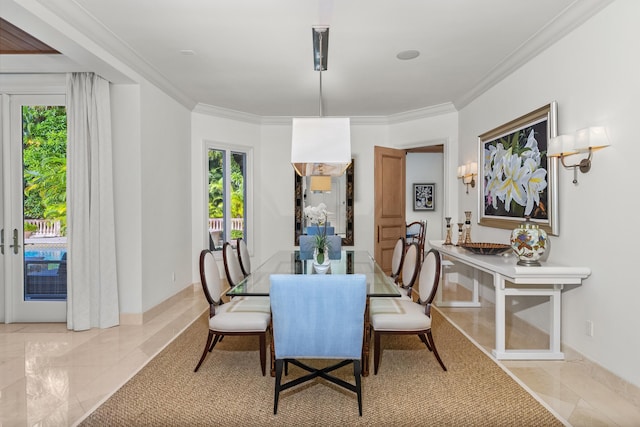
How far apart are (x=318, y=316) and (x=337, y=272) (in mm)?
968

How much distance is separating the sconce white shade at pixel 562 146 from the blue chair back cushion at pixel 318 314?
1879 millimetres

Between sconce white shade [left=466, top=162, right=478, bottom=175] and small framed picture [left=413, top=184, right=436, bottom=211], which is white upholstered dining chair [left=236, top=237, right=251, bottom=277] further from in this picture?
small framed picture [left=413, top=184, right=436, bottom=211]

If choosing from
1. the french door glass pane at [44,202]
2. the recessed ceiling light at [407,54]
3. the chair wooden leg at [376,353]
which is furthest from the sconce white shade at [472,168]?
the french door glass pane at [44,202]

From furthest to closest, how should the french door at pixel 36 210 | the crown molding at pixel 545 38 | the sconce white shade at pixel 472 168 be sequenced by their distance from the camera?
the sconce white shade at pixel 472 168
the french door at pixel 36 210
the crown molding at pixel 545 38

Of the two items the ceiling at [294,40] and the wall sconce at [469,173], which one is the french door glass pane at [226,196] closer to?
the ceiling at [294,40]

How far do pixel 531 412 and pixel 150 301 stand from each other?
372cm

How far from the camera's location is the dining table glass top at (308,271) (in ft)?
8.85

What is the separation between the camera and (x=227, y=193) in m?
6.30

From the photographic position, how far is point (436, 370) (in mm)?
2982

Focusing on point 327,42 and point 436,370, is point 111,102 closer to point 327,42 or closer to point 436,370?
point 327,42

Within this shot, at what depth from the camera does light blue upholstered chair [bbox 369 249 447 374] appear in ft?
9.45

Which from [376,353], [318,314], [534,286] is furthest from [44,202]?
[534,286]

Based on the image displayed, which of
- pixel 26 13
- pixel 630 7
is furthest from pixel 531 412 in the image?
pixel 26 13

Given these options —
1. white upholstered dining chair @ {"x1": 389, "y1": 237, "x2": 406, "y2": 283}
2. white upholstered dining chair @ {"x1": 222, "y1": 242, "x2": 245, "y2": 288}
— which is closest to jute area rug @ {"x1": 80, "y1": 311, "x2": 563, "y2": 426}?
white upholstered dining chair @ {"x1": 222, "y1": 242, "x2": 245, "y2": 288}
